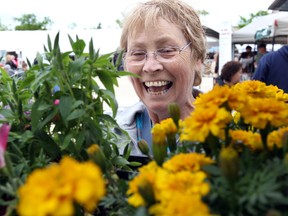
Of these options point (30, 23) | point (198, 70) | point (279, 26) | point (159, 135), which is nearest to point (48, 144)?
point (159, 135)

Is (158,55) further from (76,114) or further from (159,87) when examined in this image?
(76,114)

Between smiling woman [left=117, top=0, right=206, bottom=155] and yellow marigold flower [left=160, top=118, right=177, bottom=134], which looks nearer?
yellow marigold flower [left=160, top=118, right=177, bottom=134]

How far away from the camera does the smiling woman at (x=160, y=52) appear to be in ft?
3.79

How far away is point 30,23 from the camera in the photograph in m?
34.6

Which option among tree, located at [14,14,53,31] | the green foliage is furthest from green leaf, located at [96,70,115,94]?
tree, located at [14,14,53,31]

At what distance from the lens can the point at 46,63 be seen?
620 mm

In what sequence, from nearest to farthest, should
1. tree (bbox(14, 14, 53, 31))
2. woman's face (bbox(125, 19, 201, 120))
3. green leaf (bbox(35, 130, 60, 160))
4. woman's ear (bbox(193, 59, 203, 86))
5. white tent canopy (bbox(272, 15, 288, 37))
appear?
green leaf (bbox(35, 130, 60, 160)) → woman's face (bbox(125, 19, 201, 120)) → woman's ear (bbox(193, 59, 203, 86)) → white tent canopy (bbox(272, 15, 288, 37)) → tree (bbox(14, 14, 53, 31))

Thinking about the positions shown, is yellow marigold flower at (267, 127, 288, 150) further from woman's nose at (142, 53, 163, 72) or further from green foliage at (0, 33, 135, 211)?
woman's nose at (142, 53, 163, 72)

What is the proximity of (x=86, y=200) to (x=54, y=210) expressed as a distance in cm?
2

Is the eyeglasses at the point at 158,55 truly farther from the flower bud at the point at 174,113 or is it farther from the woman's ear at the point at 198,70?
the flower bud at the point at 174,113

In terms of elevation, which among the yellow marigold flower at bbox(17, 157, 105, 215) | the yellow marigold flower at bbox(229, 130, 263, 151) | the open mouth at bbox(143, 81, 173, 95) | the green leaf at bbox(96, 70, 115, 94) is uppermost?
the yellow marigold flower at bbox(17, 157, 105, 215)

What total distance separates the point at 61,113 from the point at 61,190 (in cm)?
26

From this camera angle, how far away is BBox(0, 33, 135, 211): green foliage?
0.53 meters

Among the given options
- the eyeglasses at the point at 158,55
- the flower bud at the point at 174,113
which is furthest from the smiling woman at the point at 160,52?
the flower bud at the point at 174,113
